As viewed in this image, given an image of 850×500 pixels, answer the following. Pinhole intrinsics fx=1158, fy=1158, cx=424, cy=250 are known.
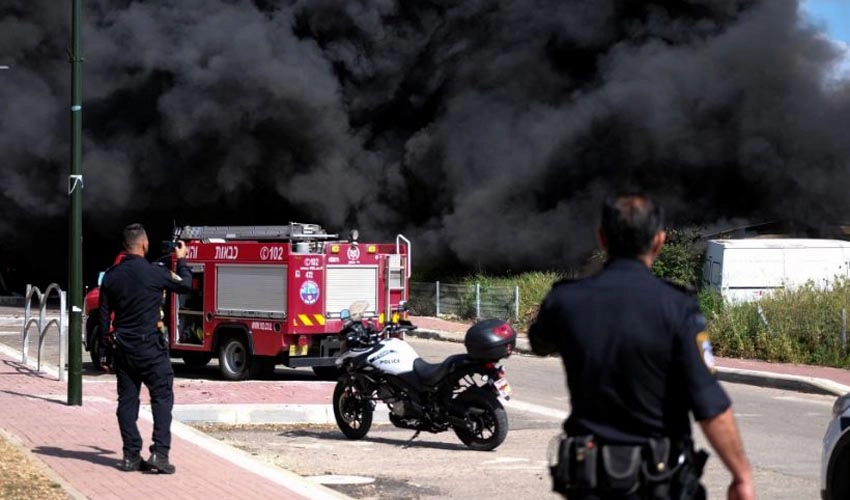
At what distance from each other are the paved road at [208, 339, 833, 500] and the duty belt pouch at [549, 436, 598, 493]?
4294mm

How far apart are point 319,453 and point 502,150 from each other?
20256 millimetres

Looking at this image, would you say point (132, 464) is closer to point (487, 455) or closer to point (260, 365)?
point (487, 455)

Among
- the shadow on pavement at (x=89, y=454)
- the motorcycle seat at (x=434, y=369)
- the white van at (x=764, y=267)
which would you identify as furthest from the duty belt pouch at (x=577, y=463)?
the white van at (x=764, y=267)

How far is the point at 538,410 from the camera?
12.1 metres

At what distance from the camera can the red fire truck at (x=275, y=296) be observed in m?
14.2

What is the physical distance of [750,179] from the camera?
28094mm

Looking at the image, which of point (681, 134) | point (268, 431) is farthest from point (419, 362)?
point (681, 134)

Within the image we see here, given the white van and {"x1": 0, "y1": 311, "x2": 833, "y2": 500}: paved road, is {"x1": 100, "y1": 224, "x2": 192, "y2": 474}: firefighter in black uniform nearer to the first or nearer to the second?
{"x1": 0, "y1": 311, "x2": 833, "y2": 500}: paved road

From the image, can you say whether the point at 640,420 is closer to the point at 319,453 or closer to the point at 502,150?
the point at 319,453

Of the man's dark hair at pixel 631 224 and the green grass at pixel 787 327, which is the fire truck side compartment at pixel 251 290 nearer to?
the green grass at pixel 787 327

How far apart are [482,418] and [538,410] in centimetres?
303

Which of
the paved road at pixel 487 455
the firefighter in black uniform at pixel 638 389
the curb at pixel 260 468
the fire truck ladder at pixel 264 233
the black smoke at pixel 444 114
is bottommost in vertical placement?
the paved road at pixel 487 455

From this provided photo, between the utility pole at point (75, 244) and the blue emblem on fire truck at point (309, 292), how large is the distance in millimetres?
3773

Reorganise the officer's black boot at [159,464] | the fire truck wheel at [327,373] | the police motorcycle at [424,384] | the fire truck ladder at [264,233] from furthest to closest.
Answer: the fire truck wheel at [327,373]
the fire truck ladder at [264,233]
the police motorcycle at [424,384]
the officer's black boot at [159,464]
